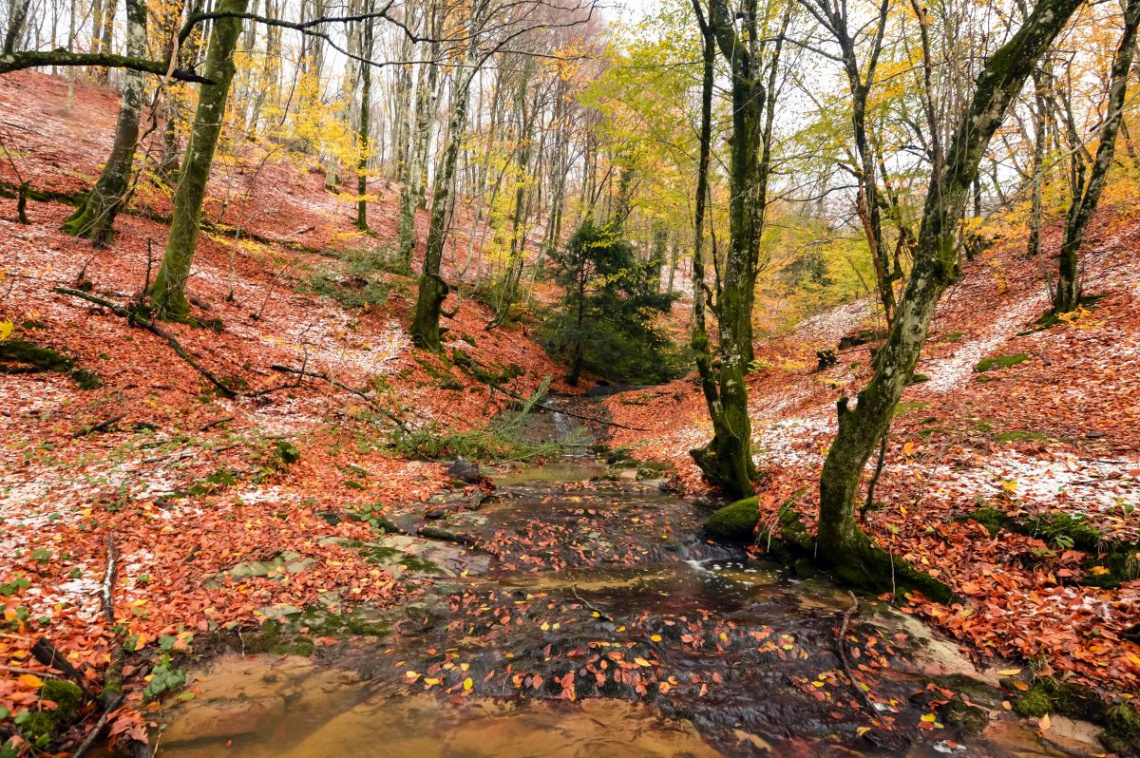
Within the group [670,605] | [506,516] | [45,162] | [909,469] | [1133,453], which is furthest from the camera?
[45,162]

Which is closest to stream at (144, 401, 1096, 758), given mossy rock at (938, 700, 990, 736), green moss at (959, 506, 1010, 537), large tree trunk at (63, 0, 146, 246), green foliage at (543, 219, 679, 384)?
mossy rock at (938, 700, 990, 736)

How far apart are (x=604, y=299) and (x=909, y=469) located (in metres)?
13.1

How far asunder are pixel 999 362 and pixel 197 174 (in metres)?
16.6

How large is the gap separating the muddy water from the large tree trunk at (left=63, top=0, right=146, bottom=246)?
1098 centimetres

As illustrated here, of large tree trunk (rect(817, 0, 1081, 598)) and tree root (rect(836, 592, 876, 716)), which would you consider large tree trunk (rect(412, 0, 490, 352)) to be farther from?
tree root (rect(836, 592, 876, 716))

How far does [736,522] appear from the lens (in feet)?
22.3

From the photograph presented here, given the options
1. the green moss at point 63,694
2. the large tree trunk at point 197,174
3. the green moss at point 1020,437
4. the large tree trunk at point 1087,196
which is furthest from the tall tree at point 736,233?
the large tree trunk at point 197,174

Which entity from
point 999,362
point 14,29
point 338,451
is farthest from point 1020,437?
point 14,29

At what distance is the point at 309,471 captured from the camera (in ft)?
25.2

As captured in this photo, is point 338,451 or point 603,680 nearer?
point 603,680

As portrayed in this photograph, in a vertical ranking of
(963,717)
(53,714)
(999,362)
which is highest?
(999,362)

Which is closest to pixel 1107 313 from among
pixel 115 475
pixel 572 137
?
pixel 115 475

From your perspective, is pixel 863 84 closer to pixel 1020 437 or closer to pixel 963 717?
pixel 1020 437

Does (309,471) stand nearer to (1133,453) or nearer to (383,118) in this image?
(1133,453)
